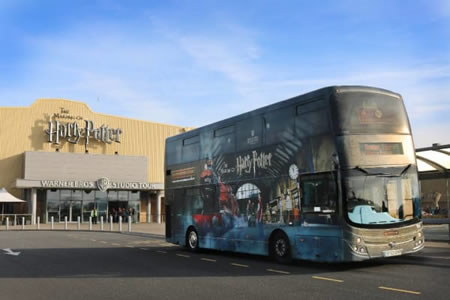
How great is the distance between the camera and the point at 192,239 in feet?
54.3

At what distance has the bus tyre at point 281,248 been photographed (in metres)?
12.1

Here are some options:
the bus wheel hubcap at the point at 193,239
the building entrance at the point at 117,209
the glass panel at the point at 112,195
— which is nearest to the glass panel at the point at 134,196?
the building entrance at the point at 117,209

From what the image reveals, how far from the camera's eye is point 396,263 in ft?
39.6

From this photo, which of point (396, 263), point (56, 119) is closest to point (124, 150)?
point (56, 119)

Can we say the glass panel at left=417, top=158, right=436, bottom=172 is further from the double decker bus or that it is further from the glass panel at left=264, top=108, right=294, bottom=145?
the glass panel at left=264, top=108, right=294, bottom=145

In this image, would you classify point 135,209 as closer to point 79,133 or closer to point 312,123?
point 79,133

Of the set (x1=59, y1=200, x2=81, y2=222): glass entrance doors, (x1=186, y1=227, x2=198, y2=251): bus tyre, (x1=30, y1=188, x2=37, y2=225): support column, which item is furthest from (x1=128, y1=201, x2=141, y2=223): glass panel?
(x1=186, y1=227, x2=198, y2=251): bus tyre

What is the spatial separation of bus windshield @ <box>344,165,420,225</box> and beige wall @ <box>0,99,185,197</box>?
42686 mm

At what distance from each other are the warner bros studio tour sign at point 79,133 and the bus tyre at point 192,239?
35.6 meters

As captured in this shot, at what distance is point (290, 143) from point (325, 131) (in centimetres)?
135

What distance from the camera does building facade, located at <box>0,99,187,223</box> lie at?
1828 inches

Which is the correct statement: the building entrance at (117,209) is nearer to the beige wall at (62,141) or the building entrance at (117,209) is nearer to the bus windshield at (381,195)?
the beige wall at (62,141)

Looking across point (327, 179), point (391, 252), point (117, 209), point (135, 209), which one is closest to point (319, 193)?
point (327, 179)

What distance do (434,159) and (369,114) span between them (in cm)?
630
